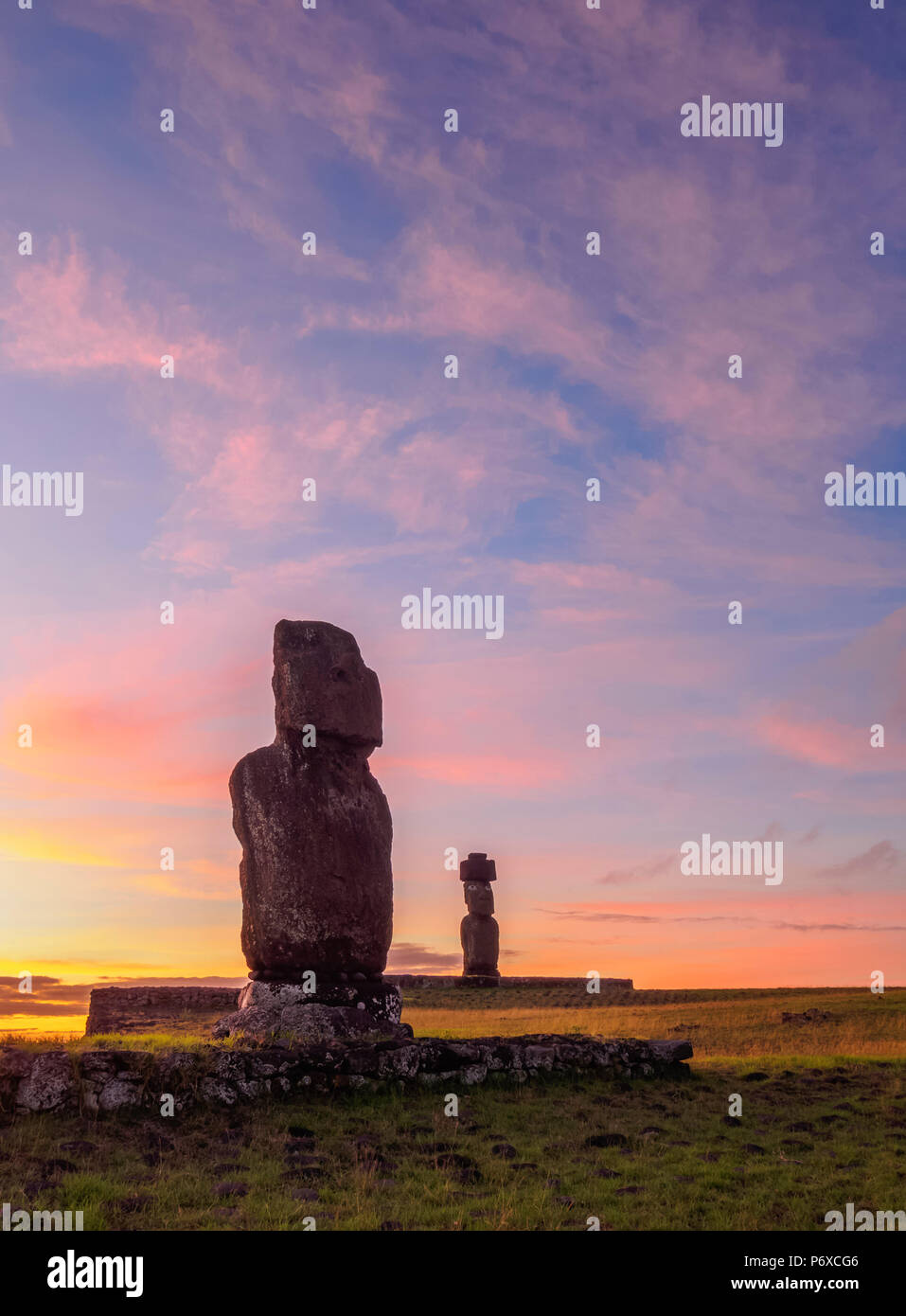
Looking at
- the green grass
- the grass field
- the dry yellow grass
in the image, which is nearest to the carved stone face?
the dry yellow grass

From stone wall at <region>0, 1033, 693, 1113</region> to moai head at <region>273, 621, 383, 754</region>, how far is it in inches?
199

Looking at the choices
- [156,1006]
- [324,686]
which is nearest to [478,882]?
[156,1006]

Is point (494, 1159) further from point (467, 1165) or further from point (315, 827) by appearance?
point (315, 827)

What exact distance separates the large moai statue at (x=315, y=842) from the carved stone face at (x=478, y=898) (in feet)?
87.3

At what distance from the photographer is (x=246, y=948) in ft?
54.8

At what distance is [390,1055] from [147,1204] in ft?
18.6

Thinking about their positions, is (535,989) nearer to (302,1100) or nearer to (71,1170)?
(302,1100)

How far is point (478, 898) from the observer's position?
43.7 meters

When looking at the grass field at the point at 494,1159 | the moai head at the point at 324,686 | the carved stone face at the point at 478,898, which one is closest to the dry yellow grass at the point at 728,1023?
the grass field at the point at 494,1159

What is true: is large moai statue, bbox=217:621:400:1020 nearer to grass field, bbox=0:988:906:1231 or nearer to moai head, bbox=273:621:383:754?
moai head, bbox=273:621:383:754

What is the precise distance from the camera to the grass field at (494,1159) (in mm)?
8844

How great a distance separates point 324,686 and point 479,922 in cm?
2836
